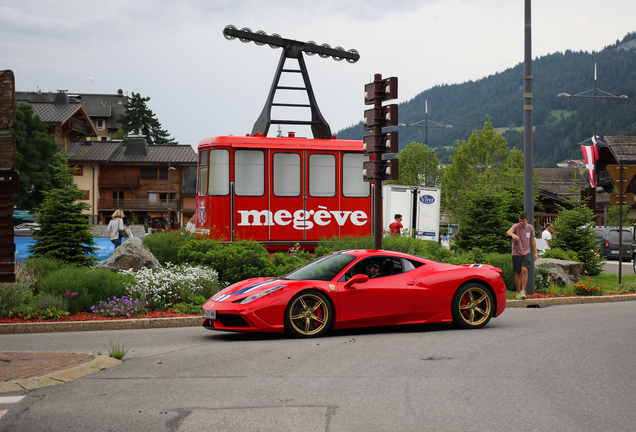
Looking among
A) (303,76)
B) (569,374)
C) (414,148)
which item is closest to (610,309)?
(569,374)

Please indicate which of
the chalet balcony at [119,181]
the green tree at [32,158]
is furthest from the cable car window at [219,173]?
the chalet balcony at [119,181]

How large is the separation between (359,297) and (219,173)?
8637 mm

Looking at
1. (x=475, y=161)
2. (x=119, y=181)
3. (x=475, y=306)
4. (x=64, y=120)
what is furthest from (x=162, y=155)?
(x=475, y=306)

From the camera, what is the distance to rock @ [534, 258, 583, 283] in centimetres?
1723

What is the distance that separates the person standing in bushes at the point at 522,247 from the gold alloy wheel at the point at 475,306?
395cm

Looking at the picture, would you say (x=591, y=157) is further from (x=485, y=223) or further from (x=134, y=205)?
(x=134, y=205)

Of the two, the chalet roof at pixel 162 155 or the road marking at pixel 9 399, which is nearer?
the road marking at pixel 9 399

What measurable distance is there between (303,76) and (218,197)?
4909 millimetres

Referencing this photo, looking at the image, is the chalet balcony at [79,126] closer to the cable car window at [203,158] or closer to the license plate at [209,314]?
the cable car window at [203,158]

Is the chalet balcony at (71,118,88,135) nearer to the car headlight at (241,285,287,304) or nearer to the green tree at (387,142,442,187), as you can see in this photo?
the green tree at (387,142,442,187)

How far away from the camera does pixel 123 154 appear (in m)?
74.6

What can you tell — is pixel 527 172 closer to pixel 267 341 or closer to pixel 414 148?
pixel 267 341

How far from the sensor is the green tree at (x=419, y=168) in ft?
207

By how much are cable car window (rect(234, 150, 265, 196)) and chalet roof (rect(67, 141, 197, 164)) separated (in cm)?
5594
